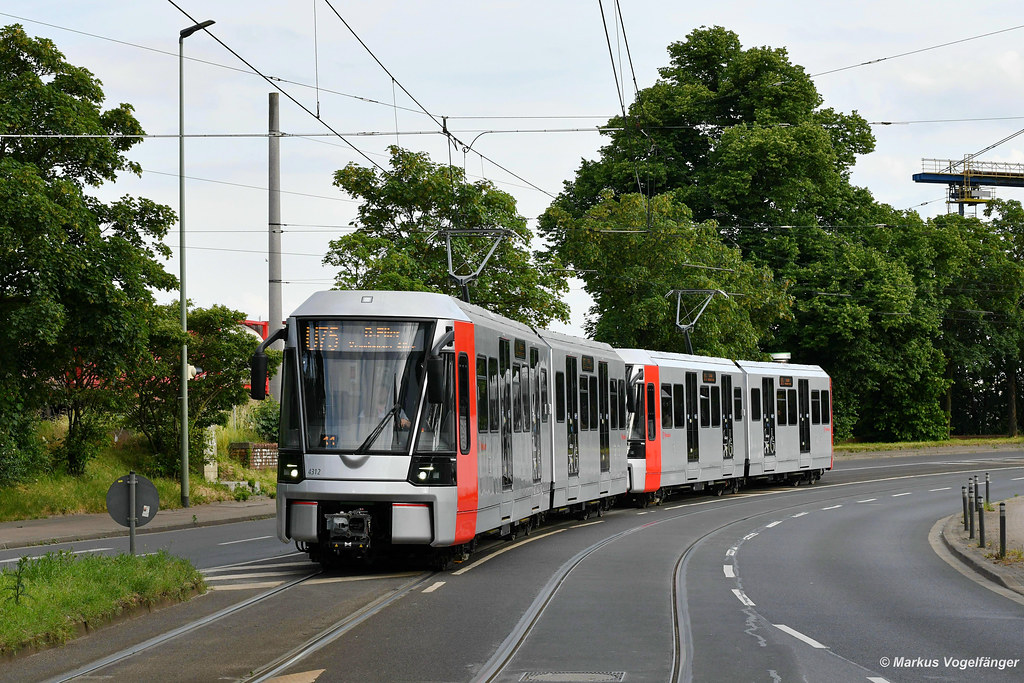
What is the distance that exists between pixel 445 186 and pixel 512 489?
55.9ft

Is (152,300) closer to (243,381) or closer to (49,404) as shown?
(49,404)

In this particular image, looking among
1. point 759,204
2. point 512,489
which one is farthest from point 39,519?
point 759,204

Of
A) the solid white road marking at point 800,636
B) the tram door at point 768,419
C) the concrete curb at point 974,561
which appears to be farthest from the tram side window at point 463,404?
the tram door at point 768,419

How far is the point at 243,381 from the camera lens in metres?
33.3

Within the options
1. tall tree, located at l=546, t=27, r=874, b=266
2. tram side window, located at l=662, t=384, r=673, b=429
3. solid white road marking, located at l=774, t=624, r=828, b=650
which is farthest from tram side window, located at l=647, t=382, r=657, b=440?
tall tree, located at l=546, t=27, r=874, b=266

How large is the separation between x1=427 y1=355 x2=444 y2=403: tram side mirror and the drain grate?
20.1 feet

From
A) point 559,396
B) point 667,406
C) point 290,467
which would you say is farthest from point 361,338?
point 667,406

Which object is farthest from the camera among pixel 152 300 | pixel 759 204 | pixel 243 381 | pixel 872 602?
pixel 759 204

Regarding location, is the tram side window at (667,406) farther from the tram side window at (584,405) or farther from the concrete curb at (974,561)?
the concrete curb at (974,561)

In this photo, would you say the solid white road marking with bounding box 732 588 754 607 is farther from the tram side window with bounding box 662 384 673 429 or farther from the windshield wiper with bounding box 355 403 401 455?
the tram side window with bounding box 662 384 673 429

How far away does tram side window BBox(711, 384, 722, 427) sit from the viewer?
33219 millimetres

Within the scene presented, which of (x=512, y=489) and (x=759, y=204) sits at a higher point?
(x=759, y=204)

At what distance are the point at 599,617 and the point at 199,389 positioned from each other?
21.7m

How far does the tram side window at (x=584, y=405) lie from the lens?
2397 cm
